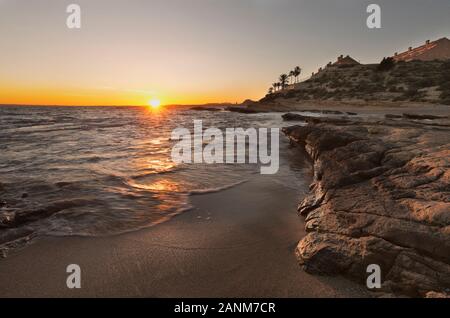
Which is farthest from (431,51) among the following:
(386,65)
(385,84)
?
(385,84)

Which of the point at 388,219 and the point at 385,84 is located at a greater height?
the point at 385,84

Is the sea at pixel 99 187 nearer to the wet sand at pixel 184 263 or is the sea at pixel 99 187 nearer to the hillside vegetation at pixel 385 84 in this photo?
the wet sand at pixel 184 263

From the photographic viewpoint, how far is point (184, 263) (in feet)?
12.8

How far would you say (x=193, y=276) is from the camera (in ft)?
11.8

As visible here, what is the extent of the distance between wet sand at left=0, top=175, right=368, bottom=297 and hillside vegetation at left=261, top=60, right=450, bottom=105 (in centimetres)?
3942

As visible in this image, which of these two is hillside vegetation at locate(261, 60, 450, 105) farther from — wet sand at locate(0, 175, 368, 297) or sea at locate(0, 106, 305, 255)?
wet sand at locate(0, 175, 368, 297)

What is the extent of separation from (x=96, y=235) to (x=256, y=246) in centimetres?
273

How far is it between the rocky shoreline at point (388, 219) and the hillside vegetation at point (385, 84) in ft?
121

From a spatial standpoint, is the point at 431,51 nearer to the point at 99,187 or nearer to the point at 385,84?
the point at 385,84

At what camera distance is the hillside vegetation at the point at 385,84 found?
41.1 meters

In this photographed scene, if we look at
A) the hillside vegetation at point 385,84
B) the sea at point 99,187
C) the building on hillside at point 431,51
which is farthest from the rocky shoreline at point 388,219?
the building on hillside at point 431,51

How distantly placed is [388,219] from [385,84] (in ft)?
192
